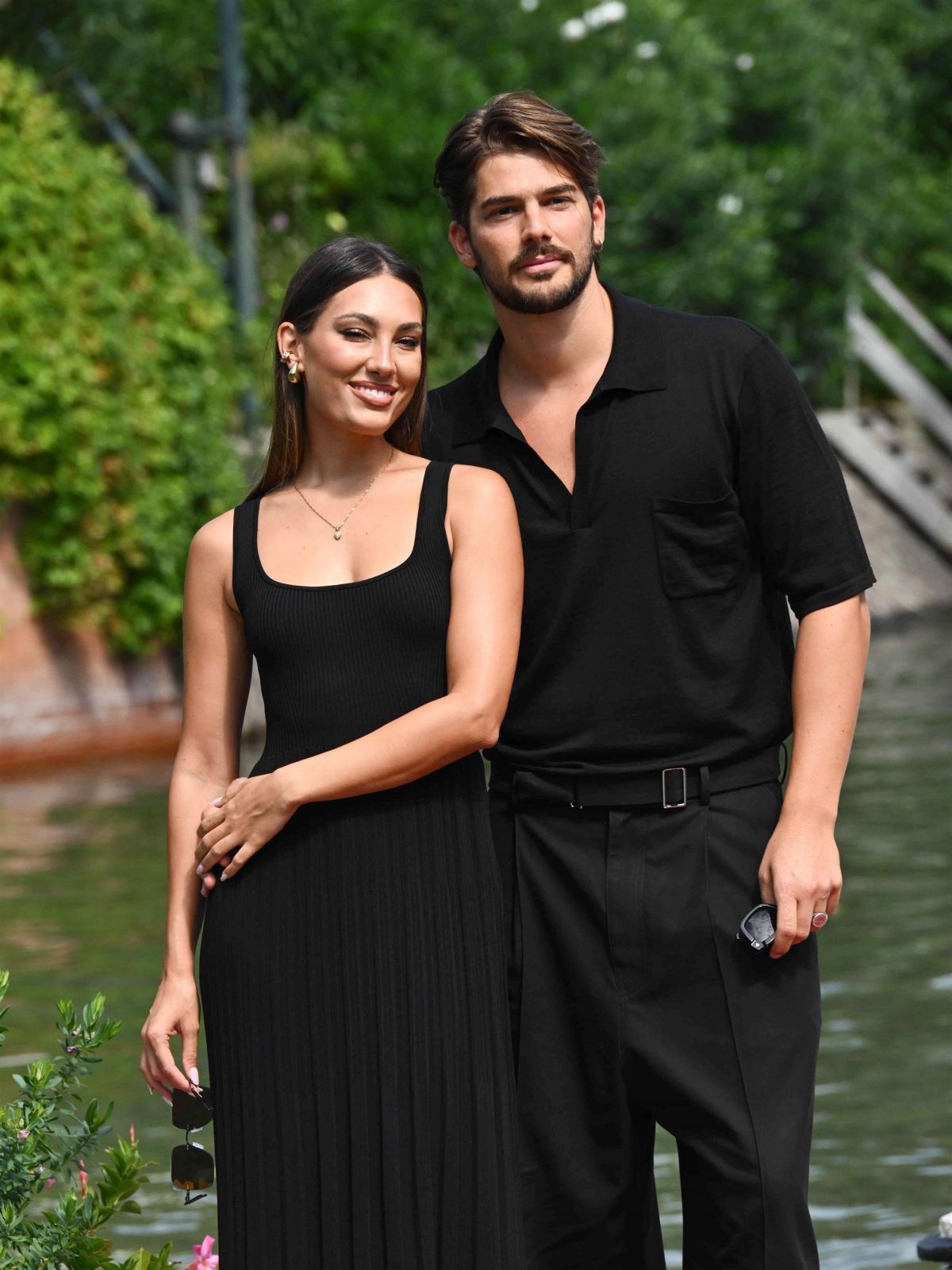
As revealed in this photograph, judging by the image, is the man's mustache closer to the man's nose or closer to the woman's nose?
the man's nose

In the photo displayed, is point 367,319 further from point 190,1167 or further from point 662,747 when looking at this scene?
point 190,1167

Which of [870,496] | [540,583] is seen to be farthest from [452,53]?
[540,583]

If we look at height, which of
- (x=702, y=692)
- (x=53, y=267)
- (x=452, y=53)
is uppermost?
(x=452, y=53)

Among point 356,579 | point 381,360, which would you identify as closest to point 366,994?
Result: point 356,579

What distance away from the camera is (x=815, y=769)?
341cm

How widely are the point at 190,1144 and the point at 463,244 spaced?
1.44 m

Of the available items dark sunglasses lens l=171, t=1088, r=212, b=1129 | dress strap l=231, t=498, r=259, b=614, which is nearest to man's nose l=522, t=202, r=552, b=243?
dress strap l=231, t=498, r=259, b=614

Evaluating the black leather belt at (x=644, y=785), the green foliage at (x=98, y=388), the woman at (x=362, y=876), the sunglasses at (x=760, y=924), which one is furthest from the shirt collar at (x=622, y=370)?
the green foliage at (x=98, y=388)

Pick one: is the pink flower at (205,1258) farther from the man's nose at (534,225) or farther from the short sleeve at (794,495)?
the man's nose at (534,225)

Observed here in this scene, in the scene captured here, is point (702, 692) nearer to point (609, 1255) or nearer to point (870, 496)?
point (609, 1255)

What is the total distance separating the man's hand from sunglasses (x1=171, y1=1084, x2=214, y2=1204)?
0.87 m

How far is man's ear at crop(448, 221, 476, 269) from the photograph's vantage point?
3596 millimetres

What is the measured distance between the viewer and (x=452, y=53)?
19234 mm

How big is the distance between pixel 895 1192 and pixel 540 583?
2.44 m
